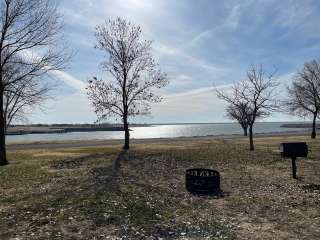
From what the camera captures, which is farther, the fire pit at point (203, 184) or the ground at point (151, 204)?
the fire pit at point (203, 184)

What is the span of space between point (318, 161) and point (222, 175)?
8666 mm

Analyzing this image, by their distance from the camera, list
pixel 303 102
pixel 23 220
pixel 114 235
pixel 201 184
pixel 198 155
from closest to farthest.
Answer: pixel 114 235 < pixel 23 220 < pixel 201 184 < pixel 198 155 < pixel 303 102

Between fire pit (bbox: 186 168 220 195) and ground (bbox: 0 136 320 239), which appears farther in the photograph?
fire pit (bbox: 186 168 220 195)

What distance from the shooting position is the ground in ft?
34.2

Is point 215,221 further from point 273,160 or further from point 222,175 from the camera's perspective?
point 273,160

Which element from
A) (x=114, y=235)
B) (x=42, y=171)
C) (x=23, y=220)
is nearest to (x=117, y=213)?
(x=114, y=235)

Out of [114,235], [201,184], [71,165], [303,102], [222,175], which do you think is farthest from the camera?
[303,102]

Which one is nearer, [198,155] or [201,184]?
[201,184]

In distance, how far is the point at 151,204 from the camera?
13.2m

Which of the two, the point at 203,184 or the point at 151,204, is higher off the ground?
the point at 203,184

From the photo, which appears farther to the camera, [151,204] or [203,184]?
[203,184]

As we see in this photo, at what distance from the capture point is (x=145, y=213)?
12.1m

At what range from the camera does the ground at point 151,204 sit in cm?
1042

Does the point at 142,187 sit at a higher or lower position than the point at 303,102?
lower
